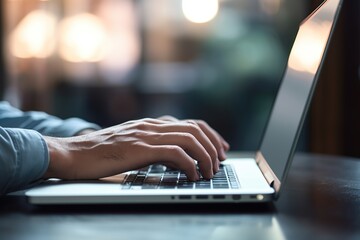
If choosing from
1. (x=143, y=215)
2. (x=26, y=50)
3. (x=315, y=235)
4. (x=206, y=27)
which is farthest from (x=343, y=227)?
(x=26, y=50)

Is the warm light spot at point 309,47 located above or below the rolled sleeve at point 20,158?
above

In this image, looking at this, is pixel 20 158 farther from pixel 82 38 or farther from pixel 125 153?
pixel 82 38

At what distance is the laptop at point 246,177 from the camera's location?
717 mm

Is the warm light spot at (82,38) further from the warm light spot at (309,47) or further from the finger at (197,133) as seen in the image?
the finger at (197,133)

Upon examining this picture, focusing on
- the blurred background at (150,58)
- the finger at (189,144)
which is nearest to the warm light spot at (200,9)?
the blurred background at (150,58)

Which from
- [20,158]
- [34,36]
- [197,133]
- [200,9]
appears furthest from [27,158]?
[34,36]

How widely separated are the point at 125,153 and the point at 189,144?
0.08m

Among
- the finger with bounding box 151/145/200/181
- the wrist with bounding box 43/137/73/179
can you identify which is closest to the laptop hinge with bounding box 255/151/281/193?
the finger with bounding box 151/145/200/181

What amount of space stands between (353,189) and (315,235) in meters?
0.27

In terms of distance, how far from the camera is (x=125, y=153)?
82cm

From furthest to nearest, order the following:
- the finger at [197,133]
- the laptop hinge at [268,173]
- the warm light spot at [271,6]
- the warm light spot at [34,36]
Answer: the warm light spot at [34,36] → the warm light spot at [271,6] → the finger at [197,133] → the laptop hinge at [268,173]

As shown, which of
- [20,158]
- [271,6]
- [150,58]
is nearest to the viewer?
[20,158]

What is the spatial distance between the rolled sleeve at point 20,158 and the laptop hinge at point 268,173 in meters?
0.29

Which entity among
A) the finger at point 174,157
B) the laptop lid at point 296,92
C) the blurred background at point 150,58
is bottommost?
the blurred background at point 150,58
